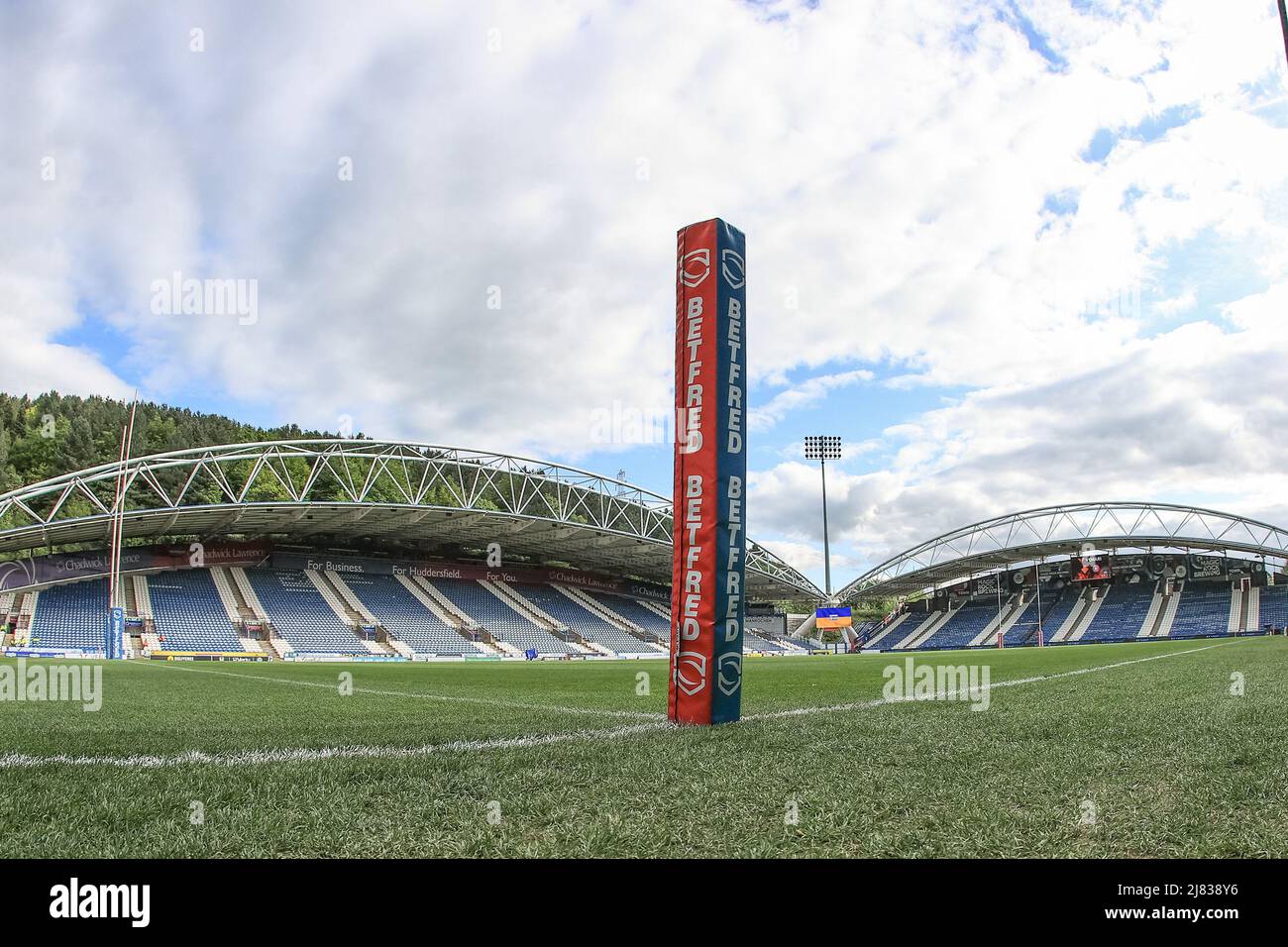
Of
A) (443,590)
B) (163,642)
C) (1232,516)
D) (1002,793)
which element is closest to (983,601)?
(1232,516)

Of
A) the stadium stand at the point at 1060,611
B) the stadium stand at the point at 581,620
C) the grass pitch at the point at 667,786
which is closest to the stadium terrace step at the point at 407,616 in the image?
the stadium stand at the point at 581,620

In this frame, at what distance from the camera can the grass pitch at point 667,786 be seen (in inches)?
93.4

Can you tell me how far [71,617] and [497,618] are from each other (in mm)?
22577

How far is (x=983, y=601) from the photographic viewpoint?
68.9 metres

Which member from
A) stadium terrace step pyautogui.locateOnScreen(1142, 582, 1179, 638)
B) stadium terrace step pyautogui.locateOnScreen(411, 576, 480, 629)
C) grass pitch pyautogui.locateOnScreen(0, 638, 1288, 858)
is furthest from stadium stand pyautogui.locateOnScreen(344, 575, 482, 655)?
stadium terrace step pyautogui.locateOnScreen(1142, 582, 1179, 638)

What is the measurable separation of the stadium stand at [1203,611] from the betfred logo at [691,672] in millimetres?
62946

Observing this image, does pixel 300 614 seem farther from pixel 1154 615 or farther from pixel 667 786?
pixel 1154 615

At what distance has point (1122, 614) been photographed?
5872 cm

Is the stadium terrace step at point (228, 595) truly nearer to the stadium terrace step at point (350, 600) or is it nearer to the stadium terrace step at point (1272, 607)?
the stadium terrace step at point (350, 600)

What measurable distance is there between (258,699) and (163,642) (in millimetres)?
32282

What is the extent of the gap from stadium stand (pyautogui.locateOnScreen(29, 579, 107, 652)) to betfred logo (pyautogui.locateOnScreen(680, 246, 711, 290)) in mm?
38624

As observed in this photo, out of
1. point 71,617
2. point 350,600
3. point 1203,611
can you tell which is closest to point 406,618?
point 350,600

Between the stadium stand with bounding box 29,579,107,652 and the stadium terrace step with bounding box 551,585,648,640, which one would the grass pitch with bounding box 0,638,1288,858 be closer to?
the stadium stand with bounding box 29,579,107,652

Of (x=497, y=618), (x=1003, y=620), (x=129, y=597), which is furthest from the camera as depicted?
(x=1003, y=620)
